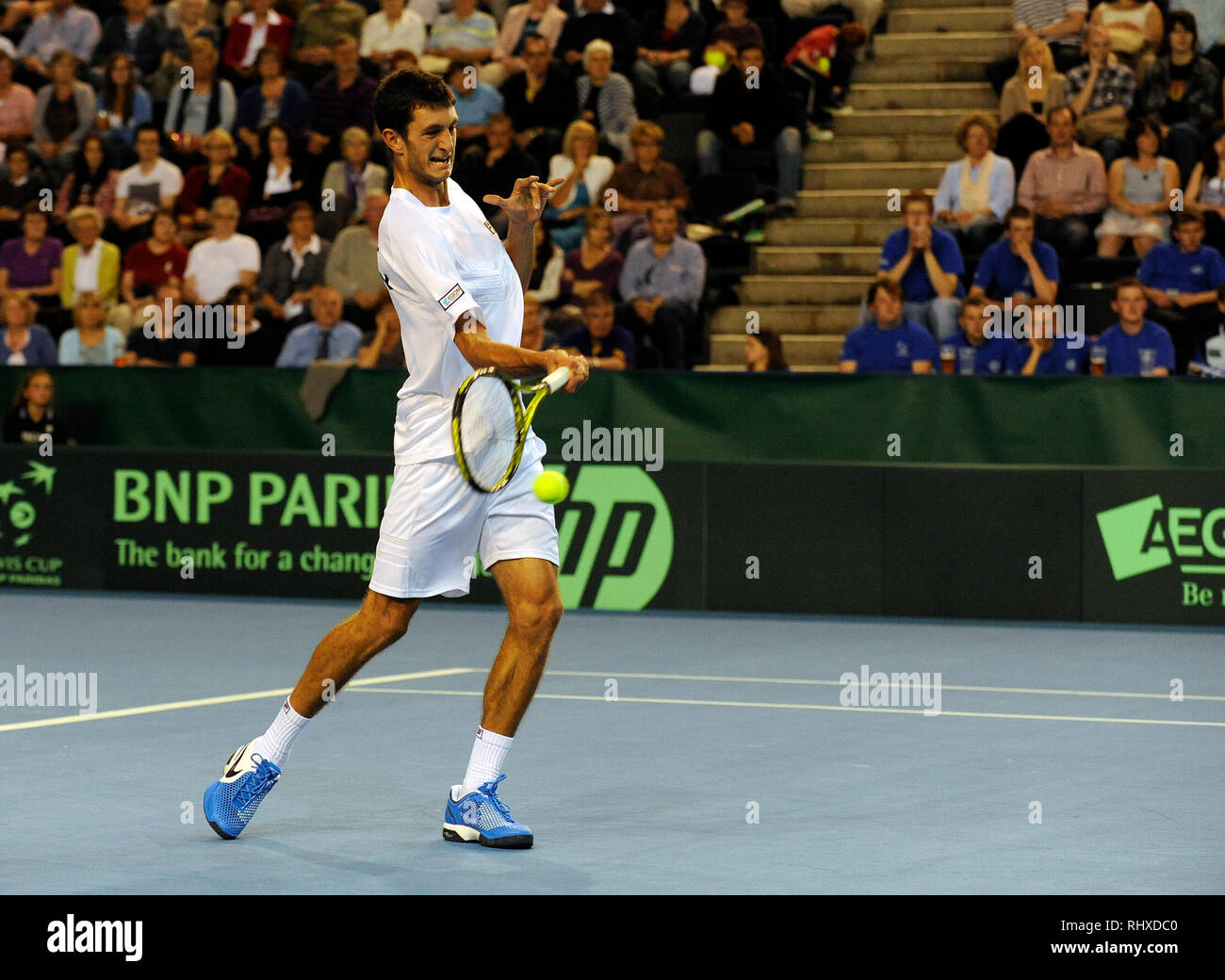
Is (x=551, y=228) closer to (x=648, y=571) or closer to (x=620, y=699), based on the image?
(x=648, y=571)

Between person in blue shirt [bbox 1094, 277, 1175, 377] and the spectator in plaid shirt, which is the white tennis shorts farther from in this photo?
the spectator in plaid shirt

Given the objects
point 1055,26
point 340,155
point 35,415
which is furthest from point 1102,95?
point 35,415

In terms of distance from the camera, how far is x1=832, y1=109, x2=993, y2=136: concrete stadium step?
17.0 metres

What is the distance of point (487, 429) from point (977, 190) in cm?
951

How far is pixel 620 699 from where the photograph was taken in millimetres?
9727

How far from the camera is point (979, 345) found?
1385 centimetres

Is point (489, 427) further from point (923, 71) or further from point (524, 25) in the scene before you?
point (524, 25)

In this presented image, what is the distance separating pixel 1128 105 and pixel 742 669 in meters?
6.64

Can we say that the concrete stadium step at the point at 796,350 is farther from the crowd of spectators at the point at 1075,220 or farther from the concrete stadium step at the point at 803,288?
the crowd of spectators at the point at 1075,220

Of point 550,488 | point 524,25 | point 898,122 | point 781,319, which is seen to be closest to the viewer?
point 550,488

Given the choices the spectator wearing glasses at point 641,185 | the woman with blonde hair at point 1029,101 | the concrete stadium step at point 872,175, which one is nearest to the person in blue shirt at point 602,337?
the spectator wearing glasses at point 641,185

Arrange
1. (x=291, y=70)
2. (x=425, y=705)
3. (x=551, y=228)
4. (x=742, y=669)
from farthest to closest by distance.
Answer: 1. (x=291, y=70)
2. (x=551, y=228)
3. (x=742, y=669)
4. (x=425, y=705)

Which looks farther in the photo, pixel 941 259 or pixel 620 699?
pixel 941 259

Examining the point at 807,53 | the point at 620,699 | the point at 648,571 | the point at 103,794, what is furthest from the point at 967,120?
the point at 103,794
